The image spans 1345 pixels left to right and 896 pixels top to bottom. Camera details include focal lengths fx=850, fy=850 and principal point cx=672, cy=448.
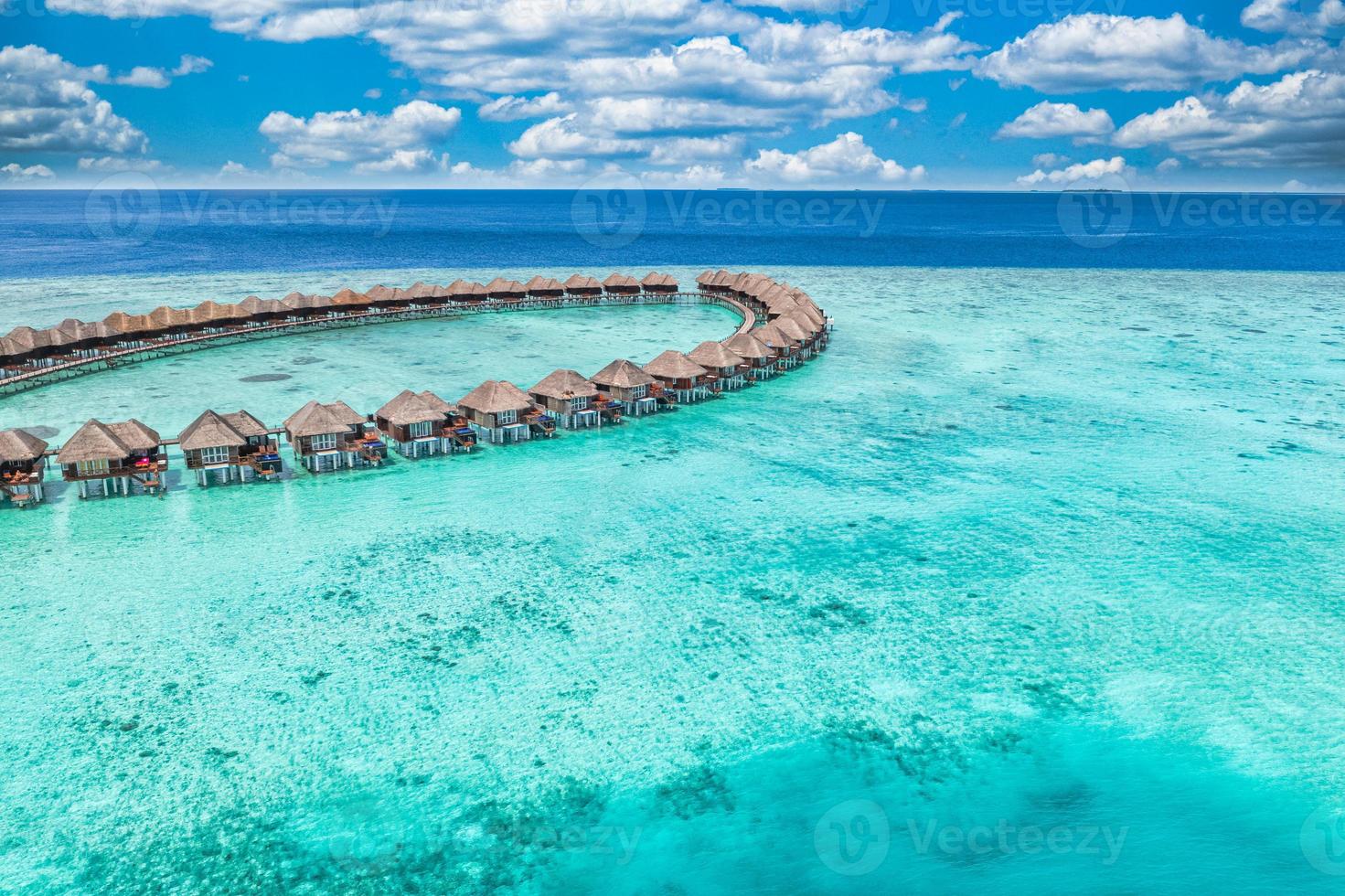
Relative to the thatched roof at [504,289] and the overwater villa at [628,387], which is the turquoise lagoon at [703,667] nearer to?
the overwater villa at [628,387]

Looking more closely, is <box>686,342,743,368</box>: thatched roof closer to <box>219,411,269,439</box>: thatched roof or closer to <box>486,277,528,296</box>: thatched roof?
<box>219,411,269,439</box>: thatched roof

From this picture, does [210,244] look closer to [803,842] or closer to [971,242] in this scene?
[971,242]

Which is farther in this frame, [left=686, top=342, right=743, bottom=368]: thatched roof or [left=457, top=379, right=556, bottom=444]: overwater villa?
[left=686, top=342, right=743, bottom=368]: thatched roof

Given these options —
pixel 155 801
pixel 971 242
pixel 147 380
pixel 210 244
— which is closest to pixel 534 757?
pixel 155 801

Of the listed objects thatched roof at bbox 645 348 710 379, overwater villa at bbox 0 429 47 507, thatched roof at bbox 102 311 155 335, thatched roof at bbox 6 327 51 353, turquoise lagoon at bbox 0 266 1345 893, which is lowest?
turquoise lagoon at bbox 0 266 1345 893

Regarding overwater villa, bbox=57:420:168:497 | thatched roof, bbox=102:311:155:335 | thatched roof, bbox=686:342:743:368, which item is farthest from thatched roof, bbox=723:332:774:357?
thatched roof, bbox=102:311:155:335

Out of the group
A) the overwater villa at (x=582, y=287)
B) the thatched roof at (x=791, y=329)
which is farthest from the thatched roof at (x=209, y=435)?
the overwater villa at (x=582, y=287)

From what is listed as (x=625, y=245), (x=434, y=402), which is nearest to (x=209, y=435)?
(x=434, y=402)
